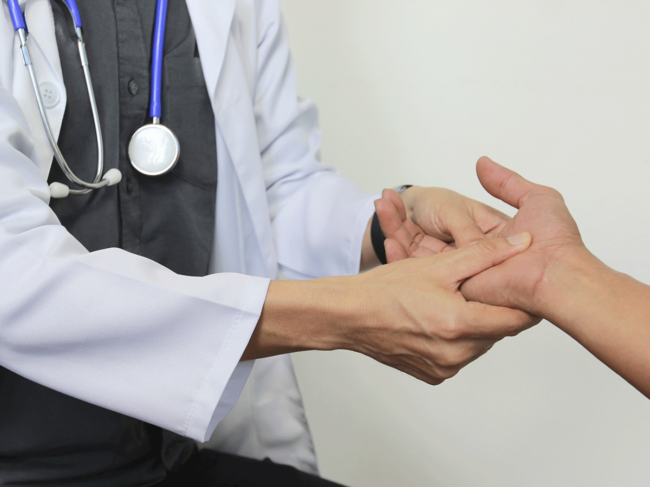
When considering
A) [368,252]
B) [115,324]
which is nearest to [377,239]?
[368,252]

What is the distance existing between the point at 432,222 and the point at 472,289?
19cm

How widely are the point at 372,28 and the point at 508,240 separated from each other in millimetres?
827

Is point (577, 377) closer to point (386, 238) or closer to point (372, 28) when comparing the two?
point (386, 238)

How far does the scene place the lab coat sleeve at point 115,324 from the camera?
21.5 inches

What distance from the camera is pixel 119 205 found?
808 mm

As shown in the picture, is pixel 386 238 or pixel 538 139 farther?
pixel 538 139

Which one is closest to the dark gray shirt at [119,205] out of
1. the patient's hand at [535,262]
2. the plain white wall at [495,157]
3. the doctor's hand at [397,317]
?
the doctor's hand at [397,317]

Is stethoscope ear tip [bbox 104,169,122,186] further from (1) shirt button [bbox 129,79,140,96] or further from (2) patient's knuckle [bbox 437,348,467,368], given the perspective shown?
(2) patient's knuckle [bbox 437,348,467,368]

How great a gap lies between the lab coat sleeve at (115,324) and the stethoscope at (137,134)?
0.11 m

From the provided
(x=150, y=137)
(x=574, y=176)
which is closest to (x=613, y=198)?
(x=574, y=176)

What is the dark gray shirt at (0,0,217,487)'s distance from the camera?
A: 27.4 inches

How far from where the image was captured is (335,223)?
935mm

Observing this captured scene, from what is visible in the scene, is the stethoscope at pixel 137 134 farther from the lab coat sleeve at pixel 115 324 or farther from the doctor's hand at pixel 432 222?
the doctor's hand at pixel 432 222

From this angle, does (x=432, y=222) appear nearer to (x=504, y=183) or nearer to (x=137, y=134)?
(x=504, y=183)
